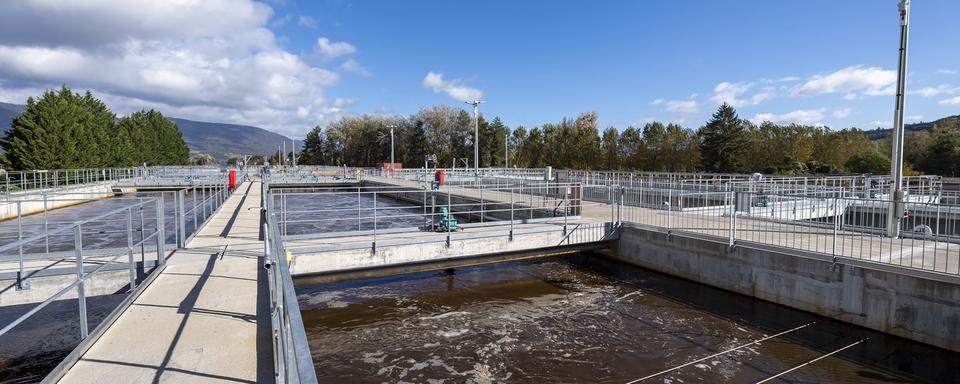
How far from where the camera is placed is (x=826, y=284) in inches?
410

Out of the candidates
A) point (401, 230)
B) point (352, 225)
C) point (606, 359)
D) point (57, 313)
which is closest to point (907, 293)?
point (606, 359)

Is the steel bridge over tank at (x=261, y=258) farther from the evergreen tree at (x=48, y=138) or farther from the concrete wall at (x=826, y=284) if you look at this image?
the evergreen tree at (x=48, y=138)

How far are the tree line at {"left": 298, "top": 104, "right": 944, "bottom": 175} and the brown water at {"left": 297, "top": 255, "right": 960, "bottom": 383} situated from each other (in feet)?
119

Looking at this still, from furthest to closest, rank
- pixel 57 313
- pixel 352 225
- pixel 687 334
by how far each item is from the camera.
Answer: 1. pixel 352 225
2. pixel 57 313
3. pixel 687 334

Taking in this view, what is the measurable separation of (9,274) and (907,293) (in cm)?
1464

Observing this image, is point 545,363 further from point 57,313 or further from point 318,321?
point 57,313

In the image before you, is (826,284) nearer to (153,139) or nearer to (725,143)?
(725,143)

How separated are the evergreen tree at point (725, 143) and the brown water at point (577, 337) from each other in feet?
141

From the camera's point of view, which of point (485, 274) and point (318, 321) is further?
point (485, 274)

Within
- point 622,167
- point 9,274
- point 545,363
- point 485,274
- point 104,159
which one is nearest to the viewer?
point 9,274

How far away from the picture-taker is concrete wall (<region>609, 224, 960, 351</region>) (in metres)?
8.82

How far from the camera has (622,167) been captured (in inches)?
2506

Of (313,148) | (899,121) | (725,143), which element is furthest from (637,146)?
(313,148)

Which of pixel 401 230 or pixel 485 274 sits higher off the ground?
pixel 401 230
